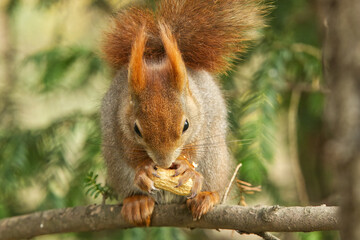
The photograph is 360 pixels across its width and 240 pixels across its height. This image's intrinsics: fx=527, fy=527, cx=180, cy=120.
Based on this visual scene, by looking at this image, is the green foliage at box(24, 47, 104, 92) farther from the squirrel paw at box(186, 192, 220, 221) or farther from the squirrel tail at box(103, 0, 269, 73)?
the squirrel paw at box(186, 192, 220, 221)

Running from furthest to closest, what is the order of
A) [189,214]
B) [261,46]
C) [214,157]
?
1. [261,46]
2. [214,157]
3. [189,214]

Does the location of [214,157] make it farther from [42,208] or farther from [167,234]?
[42,208]

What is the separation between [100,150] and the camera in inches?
97.2

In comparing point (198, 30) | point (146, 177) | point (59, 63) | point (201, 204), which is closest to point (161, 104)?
point (146, 177)

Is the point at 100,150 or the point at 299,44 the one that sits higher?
the point at 299,44

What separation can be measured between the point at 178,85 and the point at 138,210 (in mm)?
503

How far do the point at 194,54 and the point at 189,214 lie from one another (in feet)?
2.28

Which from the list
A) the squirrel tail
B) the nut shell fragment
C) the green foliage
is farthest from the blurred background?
the nut shell fragment

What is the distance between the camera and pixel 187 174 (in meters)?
1.94

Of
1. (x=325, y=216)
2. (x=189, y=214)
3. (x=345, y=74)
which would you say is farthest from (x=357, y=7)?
(x=189, y=214)

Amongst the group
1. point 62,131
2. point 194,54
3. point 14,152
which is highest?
point 194,54

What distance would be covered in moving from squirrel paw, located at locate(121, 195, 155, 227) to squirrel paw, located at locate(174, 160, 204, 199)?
0.19m

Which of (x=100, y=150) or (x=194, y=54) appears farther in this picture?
(x=100, y=150)

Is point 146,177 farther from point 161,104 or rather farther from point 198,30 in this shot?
point 198,30
